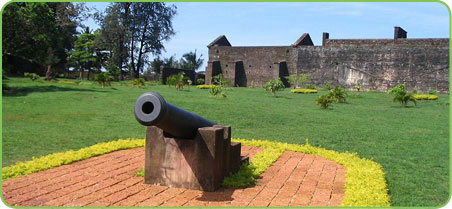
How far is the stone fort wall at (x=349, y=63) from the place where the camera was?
25406 mm

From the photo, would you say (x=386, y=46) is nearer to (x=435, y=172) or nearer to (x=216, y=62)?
(x=216, y=62)

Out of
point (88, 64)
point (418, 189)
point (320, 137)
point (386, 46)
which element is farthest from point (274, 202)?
point (88, 64)

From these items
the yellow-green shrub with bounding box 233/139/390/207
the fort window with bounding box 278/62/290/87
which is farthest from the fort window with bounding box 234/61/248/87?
the yellow-green shrub with bounding box 233/139/390/207

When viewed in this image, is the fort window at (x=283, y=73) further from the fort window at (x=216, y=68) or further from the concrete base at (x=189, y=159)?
the concrete base at (x=189, y=159)

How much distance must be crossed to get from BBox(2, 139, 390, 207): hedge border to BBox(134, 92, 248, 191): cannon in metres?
0.86

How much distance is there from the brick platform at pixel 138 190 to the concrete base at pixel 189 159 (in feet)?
0.33

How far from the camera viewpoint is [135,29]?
3388 centimetres

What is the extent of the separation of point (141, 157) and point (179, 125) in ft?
5.82

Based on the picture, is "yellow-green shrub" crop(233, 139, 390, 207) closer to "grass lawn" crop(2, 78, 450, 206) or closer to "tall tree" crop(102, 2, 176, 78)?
"grass lawn" crop(2, 78, 450, 206)

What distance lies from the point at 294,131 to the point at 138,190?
507 cm

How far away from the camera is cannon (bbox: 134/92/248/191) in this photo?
404 centimetres

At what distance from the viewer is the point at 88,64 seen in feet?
115

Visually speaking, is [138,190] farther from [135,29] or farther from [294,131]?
[135,29]

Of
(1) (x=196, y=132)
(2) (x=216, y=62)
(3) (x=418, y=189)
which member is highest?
(2) (x=216, y=62)
